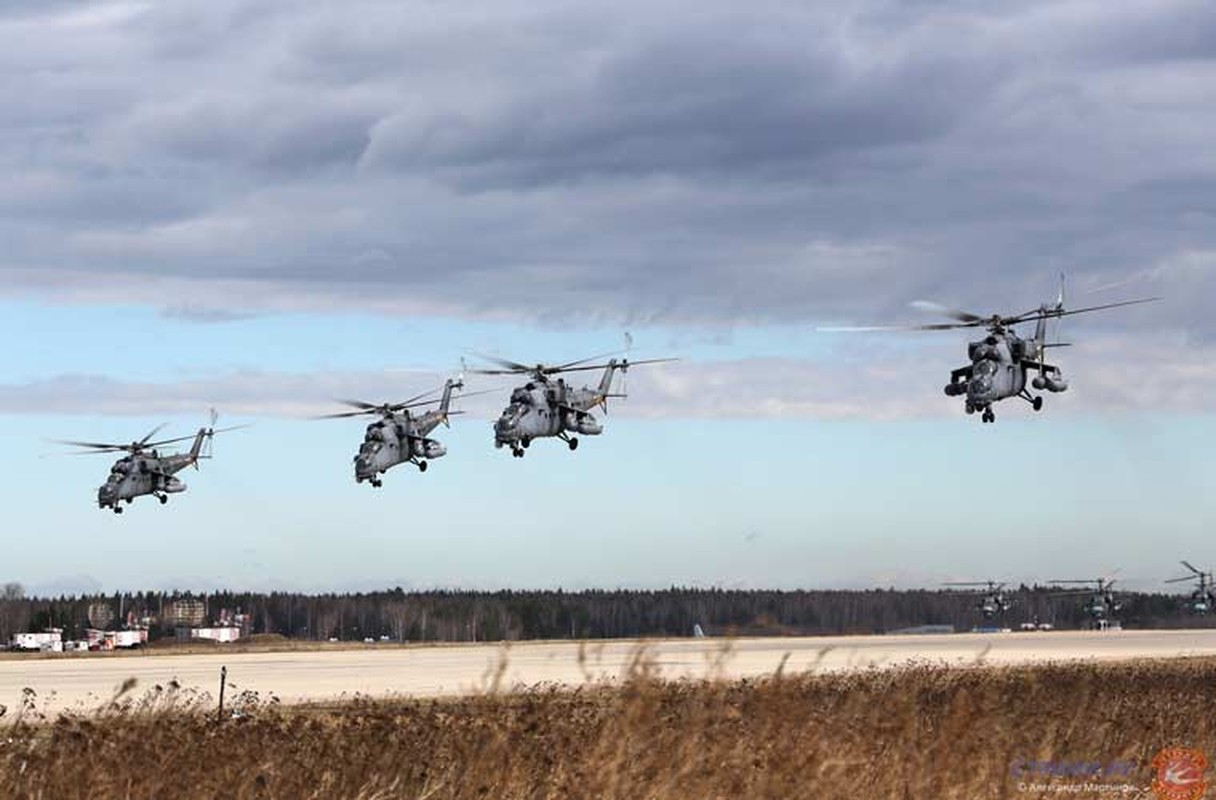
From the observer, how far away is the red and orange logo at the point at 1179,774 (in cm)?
2130

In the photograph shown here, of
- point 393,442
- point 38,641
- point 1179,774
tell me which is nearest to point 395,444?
point 393,442

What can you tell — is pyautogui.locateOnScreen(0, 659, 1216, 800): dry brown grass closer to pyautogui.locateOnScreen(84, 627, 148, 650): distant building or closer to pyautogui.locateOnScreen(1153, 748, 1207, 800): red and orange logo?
pyautogui.locateOnScreen(1153, 748, 1207, 800): red and orange logo

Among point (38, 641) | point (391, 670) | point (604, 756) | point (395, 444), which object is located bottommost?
point (604, 756)

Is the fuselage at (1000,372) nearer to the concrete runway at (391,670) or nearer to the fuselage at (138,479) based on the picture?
the concrete runway at (391,670)

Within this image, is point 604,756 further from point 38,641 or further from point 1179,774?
point 38,641

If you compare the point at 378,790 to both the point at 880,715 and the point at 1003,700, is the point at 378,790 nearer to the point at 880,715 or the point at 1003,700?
the point at 880,715

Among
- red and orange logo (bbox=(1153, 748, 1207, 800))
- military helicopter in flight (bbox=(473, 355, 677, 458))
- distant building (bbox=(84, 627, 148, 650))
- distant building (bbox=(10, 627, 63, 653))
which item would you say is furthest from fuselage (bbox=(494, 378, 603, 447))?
distant building (bbox=(10, 627, 63, 653))

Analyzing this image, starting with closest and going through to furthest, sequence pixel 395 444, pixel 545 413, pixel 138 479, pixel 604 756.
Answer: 1. pixel 604 756
2. pixel 545 413
3. pixel 395 444
4. pixel 138 479

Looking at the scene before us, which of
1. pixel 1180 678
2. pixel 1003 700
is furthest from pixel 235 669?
pixel 1003 700

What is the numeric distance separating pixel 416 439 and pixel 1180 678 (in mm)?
45297

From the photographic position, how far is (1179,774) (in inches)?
875

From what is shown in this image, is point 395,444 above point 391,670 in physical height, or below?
above

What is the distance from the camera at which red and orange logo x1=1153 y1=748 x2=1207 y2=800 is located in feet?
69.9

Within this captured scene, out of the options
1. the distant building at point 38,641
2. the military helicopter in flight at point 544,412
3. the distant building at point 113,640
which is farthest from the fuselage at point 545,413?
the distant building at point 38,641
